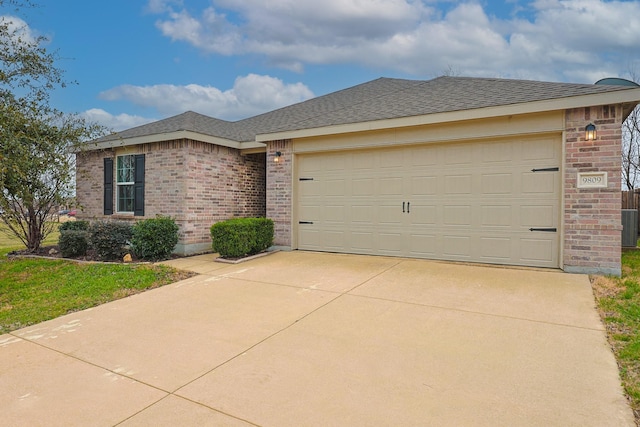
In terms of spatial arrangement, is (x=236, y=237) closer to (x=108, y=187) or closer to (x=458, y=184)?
(x=458, y=184)

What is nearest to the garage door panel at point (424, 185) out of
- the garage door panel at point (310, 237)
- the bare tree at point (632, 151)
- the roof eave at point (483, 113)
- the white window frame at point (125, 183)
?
the roof eave at point (483, 113)

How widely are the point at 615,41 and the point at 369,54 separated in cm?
1088

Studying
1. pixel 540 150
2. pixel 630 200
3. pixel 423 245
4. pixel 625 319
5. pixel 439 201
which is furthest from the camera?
pixel 630 200

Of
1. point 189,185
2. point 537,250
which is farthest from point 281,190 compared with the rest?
point 537,250

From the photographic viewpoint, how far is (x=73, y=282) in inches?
235

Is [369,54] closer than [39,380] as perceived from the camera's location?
No

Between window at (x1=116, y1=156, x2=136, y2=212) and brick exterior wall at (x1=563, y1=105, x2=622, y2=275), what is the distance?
1010cm

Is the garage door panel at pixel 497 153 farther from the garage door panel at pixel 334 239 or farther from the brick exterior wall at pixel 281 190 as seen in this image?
the brick exterior wall at pixel 281 190

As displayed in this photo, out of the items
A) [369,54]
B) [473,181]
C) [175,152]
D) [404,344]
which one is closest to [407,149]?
[473,181]

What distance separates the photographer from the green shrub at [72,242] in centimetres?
816

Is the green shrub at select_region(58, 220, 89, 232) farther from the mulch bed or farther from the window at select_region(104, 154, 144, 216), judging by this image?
the window at select_region(104, 154, 144, 216)

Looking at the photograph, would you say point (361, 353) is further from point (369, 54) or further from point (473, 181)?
point (369, 54)

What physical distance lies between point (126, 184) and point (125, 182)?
0.08 meters

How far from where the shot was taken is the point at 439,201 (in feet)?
22.7
